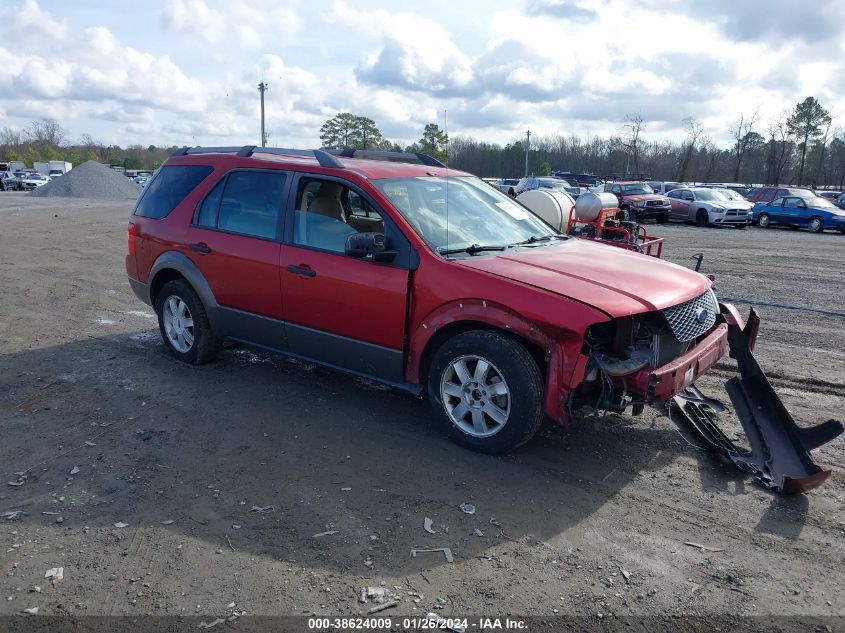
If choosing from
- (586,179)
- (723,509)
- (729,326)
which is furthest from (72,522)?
(586,179)

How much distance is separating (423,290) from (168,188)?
320cm

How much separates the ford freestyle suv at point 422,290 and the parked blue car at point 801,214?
2334 cm

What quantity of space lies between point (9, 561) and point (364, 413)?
8.23 feet

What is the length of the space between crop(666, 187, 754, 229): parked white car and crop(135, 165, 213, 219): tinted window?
23.9 meters

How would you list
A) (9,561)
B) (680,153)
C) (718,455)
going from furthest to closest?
(680,153) → (718,455) → (9,561)

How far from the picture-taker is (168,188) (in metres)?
6.47

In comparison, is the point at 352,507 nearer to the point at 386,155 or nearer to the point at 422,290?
the point at 422,290

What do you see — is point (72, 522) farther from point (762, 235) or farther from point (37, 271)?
point (762, 235)

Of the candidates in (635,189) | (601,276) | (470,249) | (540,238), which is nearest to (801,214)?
(635,189)

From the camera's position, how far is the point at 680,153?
72688 mm

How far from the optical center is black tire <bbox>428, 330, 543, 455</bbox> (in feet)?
13.8

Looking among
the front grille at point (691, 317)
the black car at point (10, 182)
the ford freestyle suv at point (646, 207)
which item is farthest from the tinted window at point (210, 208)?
the black car at point (10, 182)

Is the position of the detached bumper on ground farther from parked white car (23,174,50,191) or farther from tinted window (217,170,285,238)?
parked white car (23,174,50,191)

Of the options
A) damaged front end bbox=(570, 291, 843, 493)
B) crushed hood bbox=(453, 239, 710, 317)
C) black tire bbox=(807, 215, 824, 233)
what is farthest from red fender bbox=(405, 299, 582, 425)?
black tire bbox=(807, 215, 824, 233)
